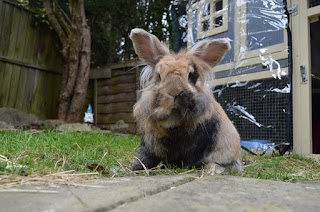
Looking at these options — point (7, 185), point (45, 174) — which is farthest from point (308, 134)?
point (7, 185)

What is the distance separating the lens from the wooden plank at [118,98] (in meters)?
6.56

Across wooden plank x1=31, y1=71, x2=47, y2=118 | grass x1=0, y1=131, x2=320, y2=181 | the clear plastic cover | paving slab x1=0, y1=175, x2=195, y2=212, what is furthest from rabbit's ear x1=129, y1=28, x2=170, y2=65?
wooden plank x1=31, y1=71, x2=47, y2=118

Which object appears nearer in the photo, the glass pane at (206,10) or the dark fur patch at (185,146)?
the dark fur patch at (185,146)

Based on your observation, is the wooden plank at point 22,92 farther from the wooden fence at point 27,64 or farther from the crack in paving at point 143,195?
the crack in paving at point 143,195

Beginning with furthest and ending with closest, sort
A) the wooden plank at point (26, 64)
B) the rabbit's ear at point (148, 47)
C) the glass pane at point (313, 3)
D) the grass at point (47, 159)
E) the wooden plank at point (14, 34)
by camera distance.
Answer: the wooden plank at point (14, 34) → the wooden plank at point (26, 64) → the glass pane at point (313, 3) → the rabbit's ear at point (148, 47) → the grass at point (47, 159)

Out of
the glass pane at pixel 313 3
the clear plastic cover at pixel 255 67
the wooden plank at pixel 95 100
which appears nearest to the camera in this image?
the glass pane at pixel 313 3

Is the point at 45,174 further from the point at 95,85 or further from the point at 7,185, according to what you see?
the point at 95,85

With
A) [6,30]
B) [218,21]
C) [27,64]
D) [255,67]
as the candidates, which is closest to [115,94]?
[27,64]

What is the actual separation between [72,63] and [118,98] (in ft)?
3.55

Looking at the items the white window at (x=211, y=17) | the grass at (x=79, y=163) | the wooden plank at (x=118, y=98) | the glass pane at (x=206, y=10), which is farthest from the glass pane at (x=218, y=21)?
the wooden plank at (x=118, y=98)

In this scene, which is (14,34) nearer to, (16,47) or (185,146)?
(16,47)

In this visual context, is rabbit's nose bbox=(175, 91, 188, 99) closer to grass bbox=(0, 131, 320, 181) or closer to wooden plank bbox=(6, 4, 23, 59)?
grass bbox=(0, 131, 320, 181)

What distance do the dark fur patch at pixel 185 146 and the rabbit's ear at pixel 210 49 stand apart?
1.27 feet

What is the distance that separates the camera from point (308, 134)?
3406 millimetres
